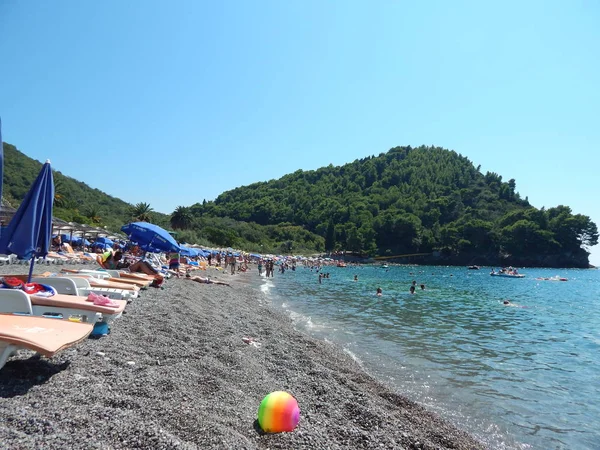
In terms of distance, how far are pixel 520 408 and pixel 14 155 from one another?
3637 inches

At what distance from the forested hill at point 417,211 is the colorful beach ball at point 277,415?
356 feet

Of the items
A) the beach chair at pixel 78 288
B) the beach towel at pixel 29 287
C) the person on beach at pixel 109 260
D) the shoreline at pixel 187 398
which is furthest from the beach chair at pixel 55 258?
the beach towel at pixel 29 287

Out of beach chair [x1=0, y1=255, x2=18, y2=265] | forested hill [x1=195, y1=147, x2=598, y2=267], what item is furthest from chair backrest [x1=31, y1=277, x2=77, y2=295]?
forested hill [x1=195, y1=147, x2=598, y2=267]

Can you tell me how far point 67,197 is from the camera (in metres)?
70.2

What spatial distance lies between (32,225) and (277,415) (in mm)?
4716

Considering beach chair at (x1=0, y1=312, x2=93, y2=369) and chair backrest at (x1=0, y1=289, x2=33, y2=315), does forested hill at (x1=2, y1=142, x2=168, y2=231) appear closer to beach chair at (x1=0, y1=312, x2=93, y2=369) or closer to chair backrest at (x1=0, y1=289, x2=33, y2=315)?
chair backrest at (x1=0, y1=289, x2=33, y2=315)

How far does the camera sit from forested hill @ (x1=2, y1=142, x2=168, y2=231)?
177 ft

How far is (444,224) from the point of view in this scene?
130 m

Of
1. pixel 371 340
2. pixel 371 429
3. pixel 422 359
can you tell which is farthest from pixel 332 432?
pixel 371 340

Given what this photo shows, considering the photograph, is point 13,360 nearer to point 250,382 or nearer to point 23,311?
point 23,311

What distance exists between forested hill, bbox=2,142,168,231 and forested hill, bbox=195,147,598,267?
1684 inches

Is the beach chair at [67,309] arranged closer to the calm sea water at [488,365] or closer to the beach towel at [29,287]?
the beach towel at [29,287]

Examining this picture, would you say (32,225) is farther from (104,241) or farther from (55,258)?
(104,241)

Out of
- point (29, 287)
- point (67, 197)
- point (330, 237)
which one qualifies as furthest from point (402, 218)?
point (29, 287)
